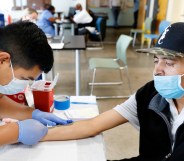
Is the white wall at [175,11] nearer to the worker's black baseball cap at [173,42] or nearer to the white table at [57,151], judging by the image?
the worker's black baseball cap at [173,42]

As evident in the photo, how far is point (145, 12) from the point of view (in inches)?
254

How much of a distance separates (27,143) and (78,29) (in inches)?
205

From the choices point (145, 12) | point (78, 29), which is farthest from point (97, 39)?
point (145, 12)

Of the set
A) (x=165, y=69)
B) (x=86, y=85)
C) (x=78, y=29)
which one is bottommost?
(x=86, y=85)

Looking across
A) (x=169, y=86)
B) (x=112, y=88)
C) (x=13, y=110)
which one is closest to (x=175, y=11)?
(x=112, y=88)

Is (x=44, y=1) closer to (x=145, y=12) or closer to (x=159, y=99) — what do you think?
(x=145, y=12)

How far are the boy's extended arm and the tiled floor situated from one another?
3.04 ft

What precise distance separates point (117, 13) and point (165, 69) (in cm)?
776

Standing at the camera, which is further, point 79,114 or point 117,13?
point 117,13

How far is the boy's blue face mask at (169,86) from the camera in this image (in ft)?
3.01

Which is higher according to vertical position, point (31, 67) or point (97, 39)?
point (31, 67)

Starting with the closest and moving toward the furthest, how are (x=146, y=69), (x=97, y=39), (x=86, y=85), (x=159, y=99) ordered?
(x=159, y=99)
(x=86, y=85)
(x=146, y=69)
(x=97, y=39)

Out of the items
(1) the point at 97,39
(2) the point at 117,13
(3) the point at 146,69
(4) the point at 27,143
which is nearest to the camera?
(4) the point at 27,143

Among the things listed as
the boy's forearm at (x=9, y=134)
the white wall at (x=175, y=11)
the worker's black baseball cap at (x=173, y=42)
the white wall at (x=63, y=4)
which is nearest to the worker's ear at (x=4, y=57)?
the boy's forearm at (x=9, y=134)
